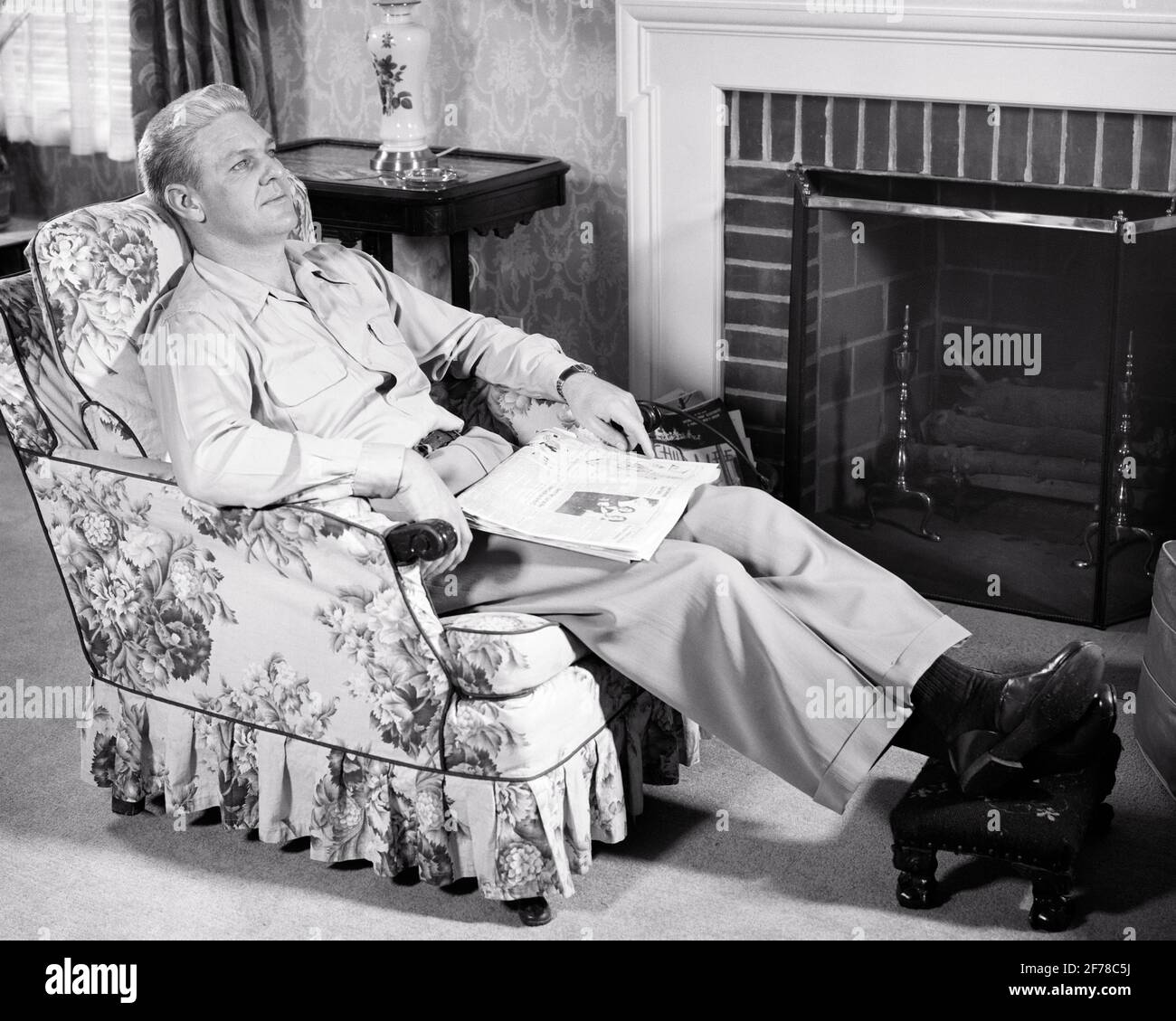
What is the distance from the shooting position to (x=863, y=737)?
197 centimetres

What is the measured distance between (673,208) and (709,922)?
5.79ft

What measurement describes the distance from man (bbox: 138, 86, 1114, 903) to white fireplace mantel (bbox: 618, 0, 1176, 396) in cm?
117

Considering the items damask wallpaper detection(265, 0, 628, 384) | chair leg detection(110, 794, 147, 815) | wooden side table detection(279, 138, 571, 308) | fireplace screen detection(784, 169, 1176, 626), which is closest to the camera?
chair leg detection(110, 794, 147, 815)

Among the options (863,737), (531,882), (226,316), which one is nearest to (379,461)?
(226,316)

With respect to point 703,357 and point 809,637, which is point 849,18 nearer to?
point 703,357

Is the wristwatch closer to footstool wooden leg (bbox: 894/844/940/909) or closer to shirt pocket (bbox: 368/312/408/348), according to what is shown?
shirt pocket (bbox: 368/312/408/348)

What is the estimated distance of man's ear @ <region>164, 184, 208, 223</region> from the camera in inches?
84.5

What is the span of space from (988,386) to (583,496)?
1.24m

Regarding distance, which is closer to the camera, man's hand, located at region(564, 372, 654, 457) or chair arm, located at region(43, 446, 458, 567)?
chair arm, located at region(43, 446, 458, 567)

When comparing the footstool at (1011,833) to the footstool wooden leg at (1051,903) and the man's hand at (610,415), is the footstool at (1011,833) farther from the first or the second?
the man's hand at (610,415)

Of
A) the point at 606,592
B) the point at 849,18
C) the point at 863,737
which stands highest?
the point at 849,18

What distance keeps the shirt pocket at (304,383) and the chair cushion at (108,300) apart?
0.60ft

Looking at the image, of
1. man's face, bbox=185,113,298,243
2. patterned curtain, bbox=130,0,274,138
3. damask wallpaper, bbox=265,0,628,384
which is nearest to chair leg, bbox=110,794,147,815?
man's face, bbox=185,113,298,243

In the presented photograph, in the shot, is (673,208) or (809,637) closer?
(809,637)
